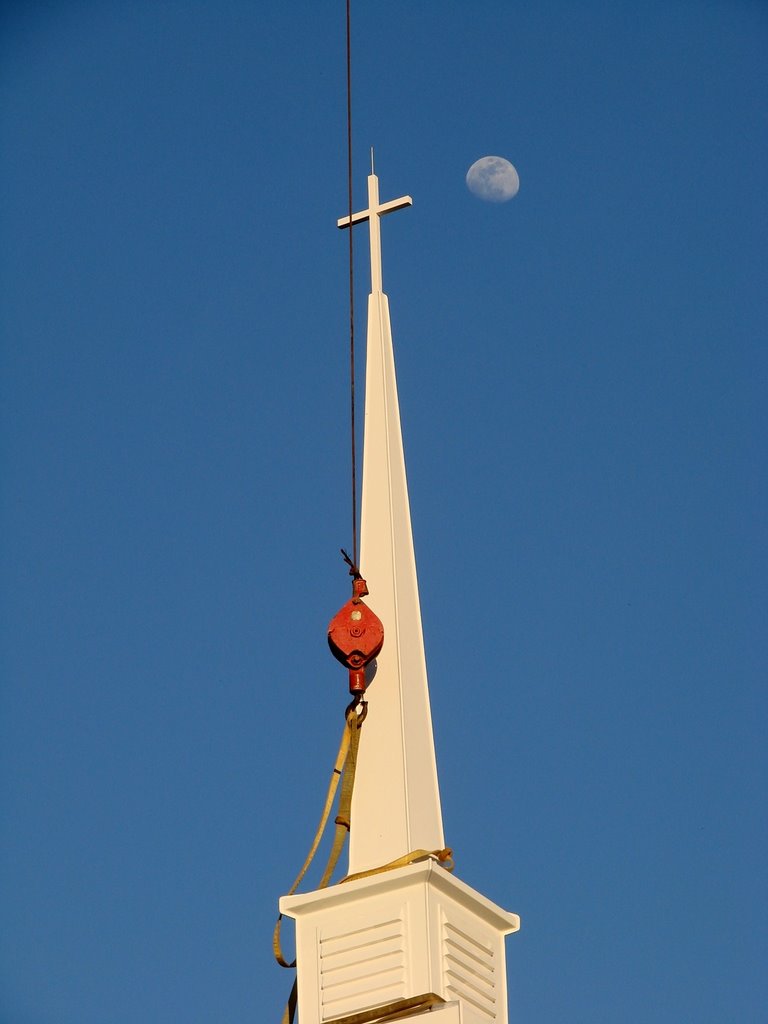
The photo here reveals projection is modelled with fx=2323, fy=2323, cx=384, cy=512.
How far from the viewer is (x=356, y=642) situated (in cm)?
1967

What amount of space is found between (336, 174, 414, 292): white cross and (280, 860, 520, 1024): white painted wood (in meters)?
6.01

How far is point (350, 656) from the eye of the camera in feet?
64.5

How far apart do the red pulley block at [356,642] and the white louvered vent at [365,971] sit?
2.29 meters

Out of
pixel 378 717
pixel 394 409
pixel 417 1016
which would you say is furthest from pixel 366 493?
pixel 417 1016

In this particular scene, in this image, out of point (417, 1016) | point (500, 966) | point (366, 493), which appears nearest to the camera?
point (417, 1016)

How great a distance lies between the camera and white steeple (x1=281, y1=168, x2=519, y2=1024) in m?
18.2

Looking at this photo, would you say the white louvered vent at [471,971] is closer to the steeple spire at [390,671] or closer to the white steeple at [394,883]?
the white steeple at [394,883]

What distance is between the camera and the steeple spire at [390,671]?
19172 millimetres

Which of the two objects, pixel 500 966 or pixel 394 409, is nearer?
pixel 500 966

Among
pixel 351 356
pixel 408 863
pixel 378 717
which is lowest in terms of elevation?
pixel 408 863

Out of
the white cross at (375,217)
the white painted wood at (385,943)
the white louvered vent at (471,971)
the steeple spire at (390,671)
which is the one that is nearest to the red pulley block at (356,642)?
the steeple spire at (390,671)

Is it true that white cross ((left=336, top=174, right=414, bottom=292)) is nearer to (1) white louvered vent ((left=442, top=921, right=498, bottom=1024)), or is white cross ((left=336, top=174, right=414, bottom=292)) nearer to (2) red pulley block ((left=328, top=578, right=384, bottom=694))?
(2) red pulley block ((left=328, top=578, right=384, bottom=694))

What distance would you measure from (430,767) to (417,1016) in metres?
2.46

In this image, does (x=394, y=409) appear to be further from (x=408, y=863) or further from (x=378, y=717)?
(x=408, y=863)
